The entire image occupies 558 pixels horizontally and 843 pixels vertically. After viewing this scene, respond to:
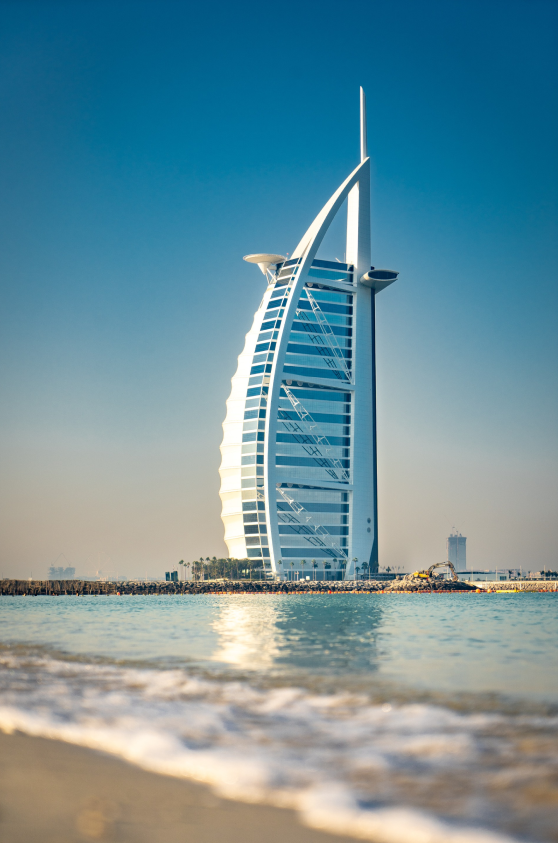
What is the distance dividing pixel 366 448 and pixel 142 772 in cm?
11753

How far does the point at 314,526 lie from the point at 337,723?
11049 cm

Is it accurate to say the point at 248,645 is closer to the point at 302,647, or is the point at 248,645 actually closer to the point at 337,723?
the point at 302,647

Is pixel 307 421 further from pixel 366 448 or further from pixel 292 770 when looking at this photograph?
pixel 292 770

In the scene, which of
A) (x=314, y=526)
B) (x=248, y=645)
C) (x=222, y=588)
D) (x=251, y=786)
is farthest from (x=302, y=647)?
(x=314, y=526)

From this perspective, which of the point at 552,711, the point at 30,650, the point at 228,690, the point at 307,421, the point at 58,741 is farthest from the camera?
the point at 307,421

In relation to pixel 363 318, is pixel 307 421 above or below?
below

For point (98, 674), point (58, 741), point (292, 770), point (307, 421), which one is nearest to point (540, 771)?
point (292, 770)

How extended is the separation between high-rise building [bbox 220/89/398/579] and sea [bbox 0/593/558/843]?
3810 inches

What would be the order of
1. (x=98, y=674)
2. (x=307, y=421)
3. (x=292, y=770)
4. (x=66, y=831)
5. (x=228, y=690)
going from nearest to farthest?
(x=66, y=831), (x=292, y=770), (x=228, y=690), (x=98, y=674), (x=307, y=421)

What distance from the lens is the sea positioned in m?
7.15

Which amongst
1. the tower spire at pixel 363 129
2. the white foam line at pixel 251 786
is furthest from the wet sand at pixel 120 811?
the tower spire at pixel 363 129

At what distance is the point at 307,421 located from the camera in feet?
397

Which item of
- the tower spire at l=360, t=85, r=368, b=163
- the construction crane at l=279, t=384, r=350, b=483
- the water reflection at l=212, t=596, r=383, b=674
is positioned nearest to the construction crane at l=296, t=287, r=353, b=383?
the construction crane at l=279, t=384, r=350, b=483

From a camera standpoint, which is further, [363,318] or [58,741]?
[363,318]
